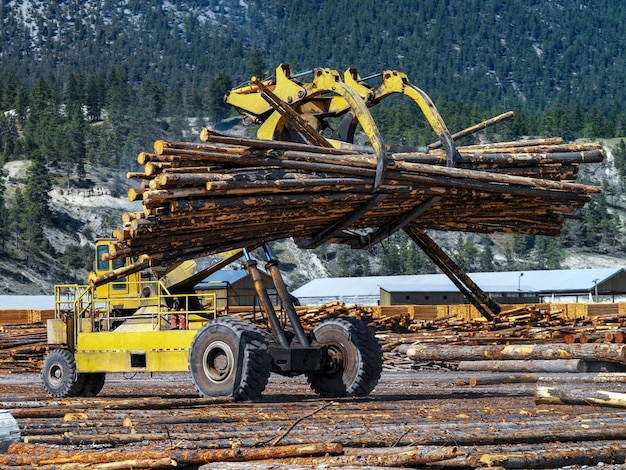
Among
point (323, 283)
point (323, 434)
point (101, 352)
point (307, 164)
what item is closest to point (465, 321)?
point (101, 352)

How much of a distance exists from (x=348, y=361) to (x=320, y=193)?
10.8 feet

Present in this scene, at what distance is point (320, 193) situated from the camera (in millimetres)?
14656

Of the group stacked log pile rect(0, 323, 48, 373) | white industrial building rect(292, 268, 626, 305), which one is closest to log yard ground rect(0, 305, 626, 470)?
stacked log pile rect(0, 323, 48, 373)

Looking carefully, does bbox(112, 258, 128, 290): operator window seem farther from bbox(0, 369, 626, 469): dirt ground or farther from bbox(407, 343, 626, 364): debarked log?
bbox(407, 343, 626, 364): debarked log

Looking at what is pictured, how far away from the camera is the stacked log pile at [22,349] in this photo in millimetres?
31953

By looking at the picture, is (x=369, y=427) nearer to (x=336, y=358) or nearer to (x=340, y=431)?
(x=340, y=431)

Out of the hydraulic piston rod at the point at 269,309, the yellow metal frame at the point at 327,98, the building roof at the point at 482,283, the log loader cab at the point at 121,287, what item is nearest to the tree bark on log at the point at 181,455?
the yellow metal frame at the point at 327,98

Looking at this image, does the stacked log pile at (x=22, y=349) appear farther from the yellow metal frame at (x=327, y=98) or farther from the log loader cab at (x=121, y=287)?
the yellow metal frame at (x=327, y=98)

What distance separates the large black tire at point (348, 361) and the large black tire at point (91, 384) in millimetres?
4055

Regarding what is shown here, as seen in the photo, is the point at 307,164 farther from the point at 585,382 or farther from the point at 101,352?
the point at 585,382

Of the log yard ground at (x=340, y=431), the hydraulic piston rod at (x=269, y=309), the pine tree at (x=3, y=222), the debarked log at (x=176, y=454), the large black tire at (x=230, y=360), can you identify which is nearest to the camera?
the debarked log at (x=176, y=454)

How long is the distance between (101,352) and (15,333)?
17.6 m

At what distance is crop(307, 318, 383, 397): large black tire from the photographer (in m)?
16.7

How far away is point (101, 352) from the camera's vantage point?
705 inches
